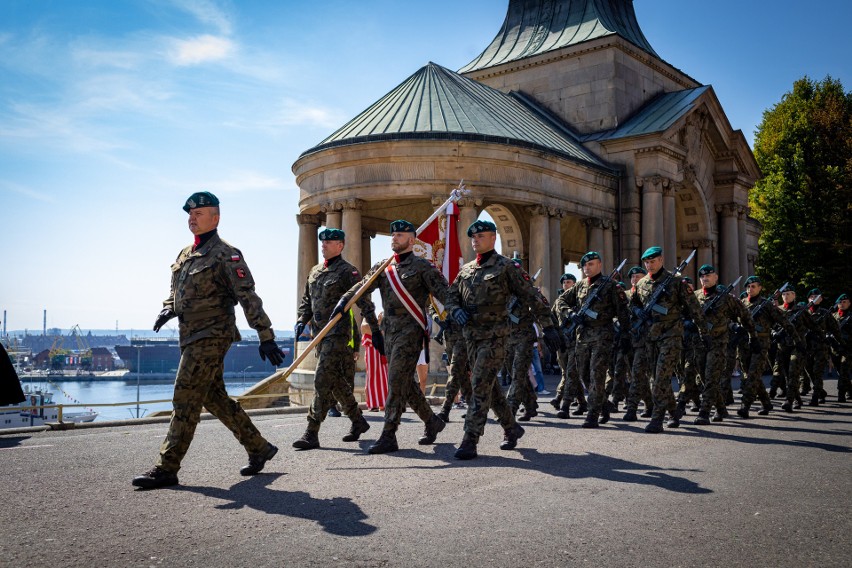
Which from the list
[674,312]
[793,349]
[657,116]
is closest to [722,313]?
[674,312]

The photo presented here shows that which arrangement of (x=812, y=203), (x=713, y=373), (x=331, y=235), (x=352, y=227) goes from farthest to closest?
1. (x=812, y=203)
2. (x=352, y=227)
3. (x=713, y=373)
4. (x=331, y=235)

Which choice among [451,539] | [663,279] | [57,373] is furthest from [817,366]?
[57,373]

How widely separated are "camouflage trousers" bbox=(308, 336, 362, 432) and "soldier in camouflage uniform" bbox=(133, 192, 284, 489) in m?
1.71

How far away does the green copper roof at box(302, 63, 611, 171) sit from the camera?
22.0 m

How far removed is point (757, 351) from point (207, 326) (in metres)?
8.91

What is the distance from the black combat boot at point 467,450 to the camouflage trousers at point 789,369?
7868 millimetres

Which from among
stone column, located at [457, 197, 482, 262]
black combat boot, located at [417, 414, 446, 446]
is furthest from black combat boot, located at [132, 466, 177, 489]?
stone column, located at [457, 197, 482, 262]

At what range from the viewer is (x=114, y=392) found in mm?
115188

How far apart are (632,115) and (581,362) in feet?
72.0

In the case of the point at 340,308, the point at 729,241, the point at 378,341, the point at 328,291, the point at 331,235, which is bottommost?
the point at 378,341

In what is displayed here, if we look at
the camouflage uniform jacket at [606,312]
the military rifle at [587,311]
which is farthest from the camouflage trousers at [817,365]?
the military rifle at [587,311]

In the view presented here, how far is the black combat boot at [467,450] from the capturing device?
7.19 metres

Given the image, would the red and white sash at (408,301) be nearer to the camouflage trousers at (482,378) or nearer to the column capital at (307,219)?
the camouflage trousers at (482,378)

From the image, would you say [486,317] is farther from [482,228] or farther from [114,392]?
[114,392]
